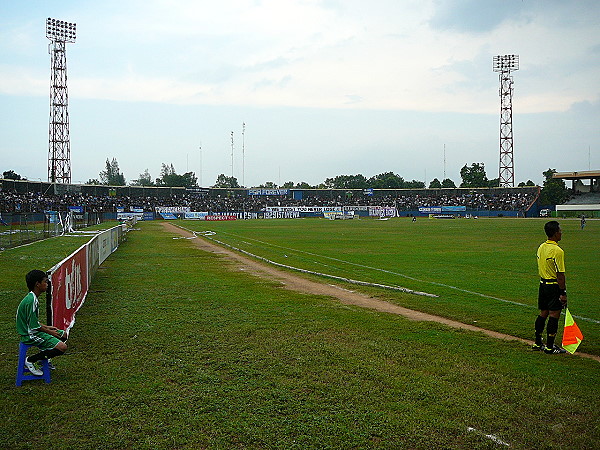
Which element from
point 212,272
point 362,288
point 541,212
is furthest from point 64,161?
point 541,212

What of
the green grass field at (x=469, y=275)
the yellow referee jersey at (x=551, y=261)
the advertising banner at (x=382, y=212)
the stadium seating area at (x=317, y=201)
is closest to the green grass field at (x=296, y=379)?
the green grass field at (x=469, y=275)

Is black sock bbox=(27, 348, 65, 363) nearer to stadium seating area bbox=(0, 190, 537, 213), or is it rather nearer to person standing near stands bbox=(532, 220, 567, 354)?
person standing near stands bbox=(532, 220, 567, 354)

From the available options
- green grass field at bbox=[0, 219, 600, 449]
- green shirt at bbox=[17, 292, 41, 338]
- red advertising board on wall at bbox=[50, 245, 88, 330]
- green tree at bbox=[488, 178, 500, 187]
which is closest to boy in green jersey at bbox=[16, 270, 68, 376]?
green shirt at bbox=[17, 292, 41, 338]

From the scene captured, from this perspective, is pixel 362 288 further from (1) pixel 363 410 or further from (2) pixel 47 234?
(2) pixel 47 234

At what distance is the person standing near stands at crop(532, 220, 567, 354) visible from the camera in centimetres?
849

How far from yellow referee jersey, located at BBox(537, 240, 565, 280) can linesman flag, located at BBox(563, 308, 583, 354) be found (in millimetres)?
655

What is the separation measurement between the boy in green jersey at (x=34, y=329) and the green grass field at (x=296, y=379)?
0.38 m

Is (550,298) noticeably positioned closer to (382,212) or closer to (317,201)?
(382,212)

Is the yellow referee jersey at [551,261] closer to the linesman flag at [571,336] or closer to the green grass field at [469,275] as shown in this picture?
the linesman flag at [571,336]

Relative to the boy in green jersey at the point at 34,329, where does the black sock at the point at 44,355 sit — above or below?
below

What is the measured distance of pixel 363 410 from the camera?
20.1 feet

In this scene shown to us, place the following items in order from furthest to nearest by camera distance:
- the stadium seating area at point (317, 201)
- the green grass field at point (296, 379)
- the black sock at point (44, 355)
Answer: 1. the stadium seating area at point (317, 201)
2. the black sock at point (44, 355)
3. the green grass field at point (296, 379)

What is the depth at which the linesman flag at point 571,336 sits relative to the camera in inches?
335

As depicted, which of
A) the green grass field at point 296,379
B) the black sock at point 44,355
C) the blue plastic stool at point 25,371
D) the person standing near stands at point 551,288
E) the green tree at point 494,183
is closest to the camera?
the green grass field at point 296,379
